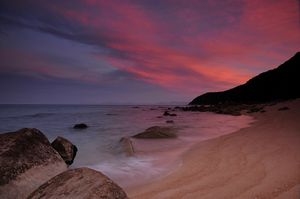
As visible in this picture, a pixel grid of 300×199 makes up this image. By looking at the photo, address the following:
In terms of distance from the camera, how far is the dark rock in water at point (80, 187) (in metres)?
2.45

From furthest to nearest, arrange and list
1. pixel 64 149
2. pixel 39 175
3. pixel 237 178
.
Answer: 1. pixel 64 149
2. pixel 39 175
3. pixel 237 178

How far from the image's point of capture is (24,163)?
11.6ft

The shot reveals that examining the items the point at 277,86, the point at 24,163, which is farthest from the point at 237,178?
the point at 277,86

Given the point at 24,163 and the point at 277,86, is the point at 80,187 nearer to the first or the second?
the point at 24,163

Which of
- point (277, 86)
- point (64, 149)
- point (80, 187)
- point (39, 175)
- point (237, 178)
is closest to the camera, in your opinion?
point (80, 187)

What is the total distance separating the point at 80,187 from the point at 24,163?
170cm

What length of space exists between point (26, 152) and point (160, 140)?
236 inches

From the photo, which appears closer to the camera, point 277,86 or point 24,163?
point 24,163

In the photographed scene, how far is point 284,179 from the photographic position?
3.17 meters

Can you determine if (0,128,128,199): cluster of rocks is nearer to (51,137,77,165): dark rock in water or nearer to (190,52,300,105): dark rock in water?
(51,137,77,165): dark rock in water

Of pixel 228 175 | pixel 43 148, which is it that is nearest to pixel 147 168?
pixel 228 175

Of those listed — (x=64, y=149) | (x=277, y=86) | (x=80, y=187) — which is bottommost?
(x=64, y=149)

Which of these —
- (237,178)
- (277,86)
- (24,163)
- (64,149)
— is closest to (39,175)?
(24,163)

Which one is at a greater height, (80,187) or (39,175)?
(80,187)
